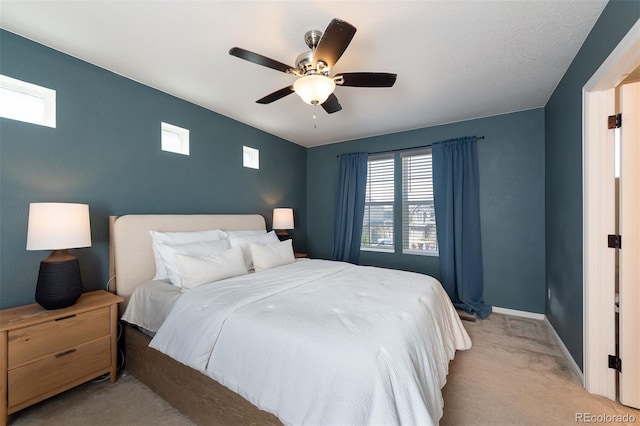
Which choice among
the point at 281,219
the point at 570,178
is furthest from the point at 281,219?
the point at 570,178

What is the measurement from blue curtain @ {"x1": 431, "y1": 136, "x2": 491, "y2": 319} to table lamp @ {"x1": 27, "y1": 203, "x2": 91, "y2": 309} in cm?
382

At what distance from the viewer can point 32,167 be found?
1.96 metres

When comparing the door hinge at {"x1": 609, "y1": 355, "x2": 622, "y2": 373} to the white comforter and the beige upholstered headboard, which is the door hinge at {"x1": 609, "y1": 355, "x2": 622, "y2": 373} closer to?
the white comforter

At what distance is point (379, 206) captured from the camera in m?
4.30

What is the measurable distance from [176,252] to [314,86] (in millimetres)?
1741

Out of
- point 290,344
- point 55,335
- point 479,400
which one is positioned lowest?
point 479,400

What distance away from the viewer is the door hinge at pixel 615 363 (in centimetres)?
179

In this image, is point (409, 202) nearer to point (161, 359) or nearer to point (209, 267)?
point (209, 267)

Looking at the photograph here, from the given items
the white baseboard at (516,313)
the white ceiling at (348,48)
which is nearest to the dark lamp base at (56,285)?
the white ceiling at (348,48)

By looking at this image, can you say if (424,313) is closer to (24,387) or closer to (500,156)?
(24,387)

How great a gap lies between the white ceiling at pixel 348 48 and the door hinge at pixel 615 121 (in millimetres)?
632

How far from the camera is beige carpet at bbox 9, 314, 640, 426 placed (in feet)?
5.43

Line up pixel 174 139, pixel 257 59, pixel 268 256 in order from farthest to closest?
pixel 174 139 < pixel 268 256 < pixel 257 59

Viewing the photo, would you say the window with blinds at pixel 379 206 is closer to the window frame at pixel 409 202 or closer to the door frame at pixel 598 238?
the window frame at pixel 409 202
